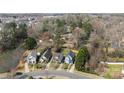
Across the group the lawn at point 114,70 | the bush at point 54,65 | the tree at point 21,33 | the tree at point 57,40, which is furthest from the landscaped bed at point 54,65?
the lawn at point 114,70

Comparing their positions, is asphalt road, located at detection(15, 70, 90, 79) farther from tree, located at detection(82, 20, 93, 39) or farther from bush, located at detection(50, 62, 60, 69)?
tree, located at detection(82, 20, 93, 39)

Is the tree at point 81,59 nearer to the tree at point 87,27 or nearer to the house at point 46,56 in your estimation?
the tree at point 87,27

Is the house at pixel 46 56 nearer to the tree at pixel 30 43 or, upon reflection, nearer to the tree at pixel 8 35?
the tree at pixel 30 43

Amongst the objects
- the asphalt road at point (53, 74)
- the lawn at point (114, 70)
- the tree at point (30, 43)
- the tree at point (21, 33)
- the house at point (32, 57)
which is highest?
the tree at point (21, 33)

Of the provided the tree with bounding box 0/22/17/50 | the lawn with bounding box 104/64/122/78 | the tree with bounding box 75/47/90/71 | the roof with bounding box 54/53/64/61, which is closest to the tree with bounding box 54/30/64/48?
the roof with bounding box 54/53/64/61

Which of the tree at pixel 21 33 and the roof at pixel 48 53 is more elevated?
the tree at pixel 21 33
